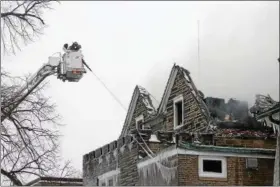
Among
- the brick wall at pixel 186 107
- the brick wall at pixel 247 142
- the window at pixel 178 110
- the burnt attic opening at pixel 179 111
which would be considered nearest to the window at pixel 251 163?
the brick wall at pixel 247 142

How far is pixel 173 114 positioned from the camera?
2606cm

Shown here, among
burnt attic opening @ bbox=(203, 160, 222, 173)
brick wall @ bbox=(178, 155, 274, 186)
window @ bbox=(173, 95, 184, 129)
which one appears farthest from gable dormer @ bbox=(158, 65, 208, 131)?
brick wall @ bbox=(178, 155, 274, 186)

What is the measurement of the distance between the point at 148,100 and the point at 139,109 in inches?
28.9

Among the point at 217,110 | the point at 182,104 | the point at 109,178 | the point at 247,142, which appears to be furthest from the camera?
the point at 182,104

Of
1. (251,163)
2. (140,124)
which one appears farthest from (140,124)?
(251,163)

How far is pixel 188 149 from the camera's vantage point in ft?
66.0

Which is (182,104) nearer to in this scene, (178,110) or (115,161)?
(178,110)

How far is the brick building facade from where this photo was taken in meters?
20.4

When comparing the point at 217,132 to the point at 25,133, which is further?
the point at 217,132

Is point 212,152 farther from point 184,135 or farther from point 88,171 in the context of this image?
point 88,171

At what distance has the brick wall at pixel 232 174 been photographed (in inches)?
789

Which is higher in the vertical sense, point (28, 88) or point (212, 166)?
point (28, 88)

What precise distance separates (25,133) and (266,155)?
8.77 metres

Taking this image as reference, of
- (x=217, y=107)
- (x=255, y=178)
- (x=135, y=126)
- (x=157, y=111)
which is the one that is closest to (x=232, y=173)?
(x=255, y=178)
